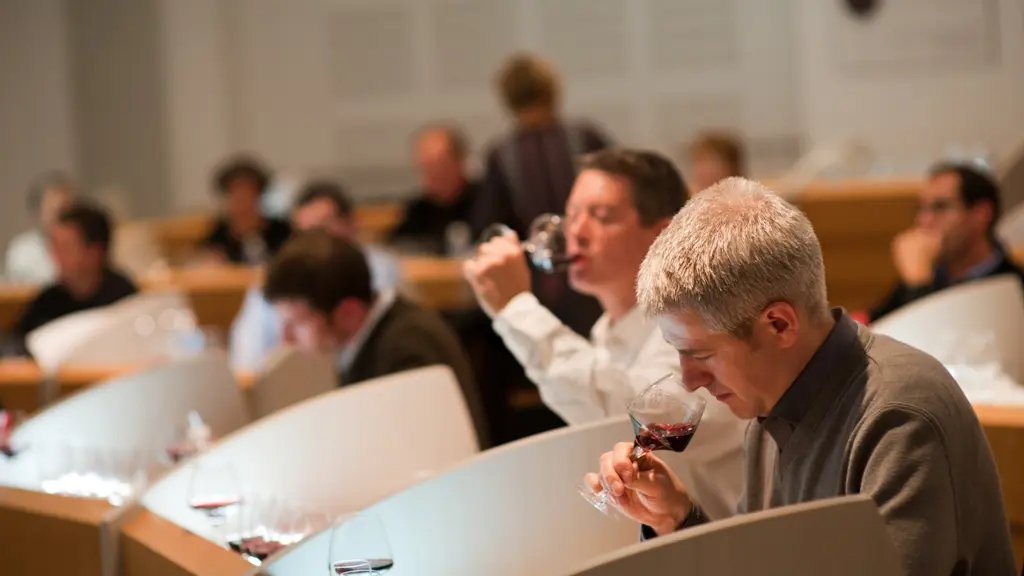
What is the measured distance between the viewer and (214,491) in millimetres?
2365

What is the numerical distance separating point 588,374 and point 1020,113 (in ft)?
20.3

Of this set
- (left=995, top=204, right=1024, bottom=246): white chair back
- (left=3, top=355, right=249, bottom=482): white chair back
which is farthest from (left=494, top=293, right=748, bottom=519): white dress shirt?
(left=995, top=204, right=1024, bottom=246): white chair back

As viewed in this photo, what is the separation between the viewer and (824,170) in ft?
25.7

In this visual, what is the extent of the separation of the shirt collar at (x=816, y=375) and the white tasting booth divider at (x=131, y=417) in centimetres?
186

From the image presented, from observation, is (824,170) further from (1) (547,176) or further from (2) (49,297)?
(2) (49,297)

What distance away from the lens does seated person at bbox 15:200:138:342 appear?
529 centimetres

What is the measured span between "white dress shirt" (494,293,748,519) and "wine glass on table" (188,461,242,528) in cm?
59

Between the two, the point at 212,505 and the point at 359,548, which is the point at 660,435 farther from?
the point at 212,505

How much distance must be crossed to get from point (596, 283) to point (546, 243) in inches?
6.6

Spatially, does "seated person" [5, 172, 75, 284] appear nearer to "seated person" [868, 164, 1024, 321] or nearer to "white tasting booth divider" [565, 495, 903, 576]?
"seated person" [868, 164, 1024, 321]

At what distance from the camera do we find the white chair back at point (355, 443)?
8.22ft

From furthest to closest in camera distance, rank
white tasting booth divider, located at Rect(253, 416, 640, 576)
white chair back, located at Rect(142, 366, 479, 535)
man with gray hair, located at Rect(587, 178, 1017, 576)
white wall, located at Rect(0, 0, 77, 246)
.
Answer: white wall, located at Rect(0, 0, 77, 246) < white chair back, located at Rect(142, 366, 479, 535) < white tasting booth divider, located at Rect(253, 416, 640, 576) < man with gray hair, located at Rect(587, 178, 1017, 576)

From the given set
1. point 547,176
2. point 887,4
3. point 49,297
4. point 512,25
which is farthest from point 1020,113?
point 49,297

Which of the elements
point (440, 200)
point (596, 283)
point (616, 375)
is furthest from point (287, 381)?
point (440, 200)
